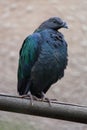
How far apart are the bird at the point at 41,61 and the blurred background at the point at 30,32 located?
2.66m

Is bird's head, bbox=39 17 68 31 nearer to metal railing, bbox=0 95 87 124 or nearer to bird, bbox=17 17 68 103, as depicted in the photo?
bird, bbox=17 17 68 103

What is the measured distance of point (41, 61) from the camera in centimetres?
538

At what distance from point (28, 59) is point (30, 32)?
646cm

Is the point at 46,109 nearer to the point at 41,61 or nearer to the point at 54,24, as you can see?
the point at 41,61

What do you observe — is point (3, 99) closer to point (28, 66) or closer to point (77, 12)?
point (28, 66)

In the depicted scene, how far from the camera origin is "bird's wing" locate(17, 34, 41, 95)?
5.39 meters

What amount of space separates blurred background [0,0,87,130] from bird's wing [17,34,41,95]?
268 centimetres

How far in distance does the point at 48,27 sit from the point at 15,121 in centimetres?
346

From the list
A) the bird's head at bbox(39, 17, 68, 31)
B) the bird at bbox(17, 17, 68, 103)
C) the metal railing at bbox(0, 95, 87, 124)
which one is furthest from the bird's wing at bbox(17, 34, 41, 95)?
the metal railing at bbox(0, 95, 87, 124)

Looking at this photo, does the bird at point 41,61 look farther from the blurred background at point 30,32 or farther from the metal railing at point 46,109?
the blurred background at point 30,32

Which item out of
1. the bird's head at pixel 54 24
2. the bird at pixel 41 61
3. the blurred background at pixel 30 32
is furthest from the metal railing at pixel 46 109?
the blurred background at pixel 30 32

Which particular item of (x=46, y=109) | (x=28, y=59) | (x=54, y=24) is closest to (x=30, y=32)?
(x=54, y=24)

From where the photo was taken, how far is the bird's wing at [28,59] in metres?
5.39

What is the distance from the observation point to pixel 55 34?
17.9 feet
